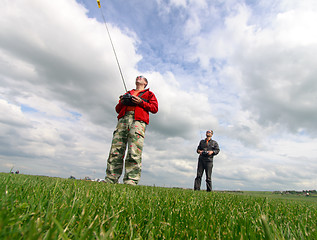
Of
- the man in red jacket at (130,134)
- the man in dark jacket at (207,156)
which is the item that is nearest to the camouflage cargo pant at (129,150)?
the man in red jacket at (130,134)

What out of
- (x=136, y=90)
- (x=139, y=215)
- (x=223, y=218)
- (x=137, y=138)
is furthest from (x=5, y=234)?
(x=136, y=90)

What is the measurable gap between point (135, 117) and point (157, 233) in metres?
4.08

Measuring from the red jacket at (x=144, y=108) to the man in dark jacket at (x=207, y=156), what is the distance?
129 inches

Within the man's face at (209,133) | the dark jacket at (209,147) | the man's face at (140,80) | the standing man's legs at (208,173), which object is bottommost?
the standing man's legs at (208,173)

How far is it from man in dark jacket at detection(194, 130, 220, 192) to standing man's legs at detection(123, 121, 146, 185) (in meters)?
3.44

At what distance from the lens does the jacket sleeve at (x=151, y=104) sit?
5170mm

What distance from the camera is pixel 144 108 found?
531cm

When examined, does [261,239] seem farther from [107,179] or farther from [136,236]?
[107,179]

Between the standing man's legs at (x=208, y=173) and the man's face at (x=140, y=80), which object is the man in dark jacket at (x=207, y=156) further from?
the man's face at (x=140, y=80)

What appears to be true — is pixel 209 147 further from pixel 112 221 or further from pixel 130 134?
pixel 112 221

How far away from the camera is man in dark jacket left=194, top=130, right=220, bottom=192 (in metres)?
7.73

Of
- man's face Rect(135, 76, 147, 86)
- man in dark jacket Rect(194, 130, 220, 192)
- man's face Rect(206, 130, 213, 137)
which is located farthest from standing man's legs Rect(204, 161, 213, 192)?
man's face Rect(135, 76, 147, 86)

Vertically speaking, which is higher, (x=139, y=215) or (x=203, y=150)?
(x=203, y=150)

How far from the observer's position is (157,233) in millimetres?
1121
